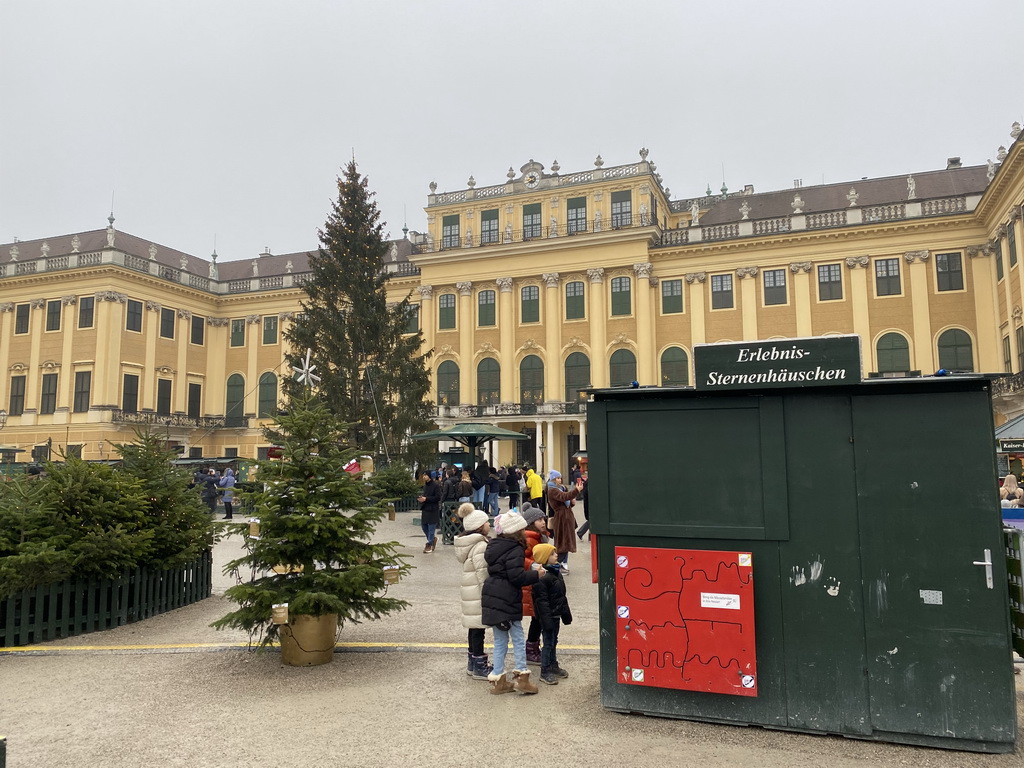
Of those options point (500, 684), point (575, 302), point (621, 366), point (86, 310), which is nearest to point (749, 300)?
point (621, 366)

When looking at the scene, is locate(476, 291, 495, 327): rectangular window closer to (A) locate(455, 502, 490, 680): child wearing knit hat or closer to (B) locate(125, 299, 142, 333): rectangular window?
(B) locate(125, 299, 142, 333): rectangular window

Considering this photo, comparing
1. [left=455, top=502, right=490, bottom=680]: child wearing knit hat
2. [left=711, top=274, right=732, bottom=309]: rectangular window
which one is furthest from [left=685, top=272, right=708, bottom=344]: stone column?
[left=455, top=502, right=490, bottom=680]: child wearing knit hat

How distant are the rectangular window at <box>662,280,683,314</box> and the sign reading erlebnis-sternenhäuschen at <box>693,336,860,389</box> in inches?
1521

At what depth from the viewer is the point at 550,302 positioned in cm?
4516

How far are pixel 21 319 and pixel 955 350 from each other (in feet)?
182

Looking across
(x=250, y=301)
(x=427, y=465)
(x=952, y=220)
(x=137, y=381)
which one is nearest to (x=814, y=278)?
(x=952, y=220)

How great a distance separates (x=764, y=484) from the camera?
17.3ft

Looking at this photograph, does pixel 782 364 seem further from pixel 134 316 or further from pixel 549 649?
pixel 134 316

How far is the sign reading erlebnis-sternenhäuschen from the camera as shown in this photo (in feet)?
16.9

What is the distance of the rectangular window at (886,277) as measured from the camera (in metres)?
39.1

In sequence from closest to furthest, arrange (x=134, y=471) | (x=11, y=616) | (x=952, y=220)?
(x=11, y=616), (x=134, y=471), (x=952, y=220)

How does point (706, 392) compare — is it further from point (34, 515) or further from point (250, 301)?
point (250, 301)

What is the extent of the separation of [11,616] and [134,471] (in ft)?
6.91

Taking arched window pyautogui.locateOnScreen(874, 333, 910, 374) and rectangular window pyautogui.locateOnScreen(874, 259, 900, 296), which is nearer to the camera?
arched window pyautogui.locateOnScreen(874, 333, 910, 374)
